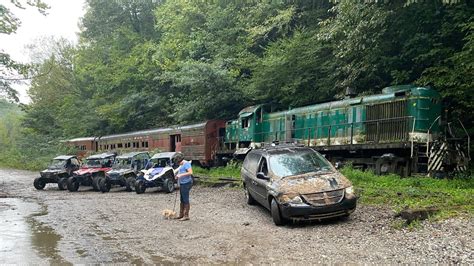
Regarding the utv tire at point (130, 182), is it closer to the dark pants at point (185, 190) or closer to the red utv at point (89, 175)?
the red utv at point (89, 175)

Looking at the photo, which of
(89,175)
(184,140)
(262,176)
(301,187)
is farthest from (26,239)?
(184,140)

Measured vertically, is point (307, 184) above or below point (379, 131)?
below

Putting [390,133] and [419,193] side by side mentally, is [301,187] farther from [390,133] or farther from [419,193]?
[390,133]

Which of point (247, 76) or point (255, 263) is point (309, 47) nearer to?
point (247, 76)

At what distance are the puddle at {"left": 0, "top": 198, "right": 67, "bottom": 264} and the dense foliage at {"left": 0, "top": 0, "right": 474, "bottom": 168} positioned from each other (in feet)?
42.8

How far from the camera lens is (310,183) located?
8867 millimetres

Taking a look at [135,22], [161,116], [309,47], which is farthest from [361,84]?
[135,22]

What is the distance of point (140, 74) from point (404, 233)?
31.1 meters

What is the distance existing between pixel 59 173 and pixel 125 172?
452 centimetres

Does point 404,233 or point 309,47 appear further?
point 309,47

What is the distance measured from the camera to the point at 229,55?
2667 centimetres

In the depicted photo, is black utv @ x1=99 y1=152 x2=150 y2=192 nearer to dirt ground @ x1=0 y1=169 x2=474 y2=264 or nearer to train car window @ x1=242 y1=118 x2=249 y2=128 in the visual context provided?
train car window @ x1=242 y1=118 x2=249 y2=128

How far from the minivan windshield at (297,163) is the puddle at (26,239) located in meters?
Answer: 5.00

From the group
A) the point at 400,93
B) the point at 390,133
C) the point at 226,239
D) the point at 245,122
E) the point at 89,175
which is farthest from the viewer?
the point at 245,122
